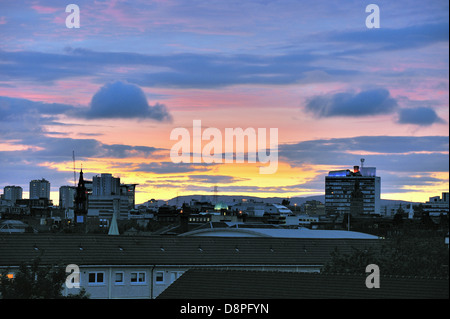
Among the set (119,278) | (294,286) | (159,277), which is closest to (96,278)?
(119,278)

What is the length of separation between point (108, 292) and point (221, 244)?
17.0m

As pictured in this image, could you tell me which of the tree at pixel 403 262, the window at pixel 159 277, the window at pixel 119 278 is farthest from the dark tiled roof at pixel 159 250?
the tree at pixel 403 262

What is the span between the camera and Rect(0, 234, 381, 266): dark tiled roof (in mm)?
89750

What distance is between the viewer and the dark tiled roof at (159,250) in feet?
294

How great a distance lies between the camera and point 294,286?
5650cm

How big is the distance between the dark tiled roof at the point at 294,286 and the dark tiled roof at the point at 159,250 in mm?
26828

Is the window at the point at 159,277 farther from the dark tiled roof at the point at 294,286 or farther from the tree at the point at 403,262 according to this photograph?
the dark tiled roof at the point at 294,286

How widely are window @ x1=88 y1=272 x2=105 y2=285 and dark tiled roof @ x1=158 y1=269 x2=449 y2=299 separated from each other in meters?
27.4

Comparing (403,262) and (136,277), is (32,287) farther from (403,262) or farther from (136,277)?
(403,262)

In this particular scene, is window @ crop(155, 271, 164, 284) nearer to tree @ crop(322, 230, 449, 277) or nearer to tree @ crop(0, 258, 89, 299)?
tree @ crop(322, 230, 449, 277)

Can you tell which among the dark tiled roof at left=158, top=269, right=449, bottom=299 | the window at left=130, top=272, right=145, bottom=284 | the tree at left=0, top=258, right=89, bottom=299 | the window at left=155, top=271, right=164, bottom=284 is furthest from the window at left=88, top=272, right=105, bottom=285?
the dark tiled roof at left=158, top=269, right=449, bottom=299

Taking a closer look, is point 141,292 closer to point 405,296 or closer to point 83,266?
point 83,266
